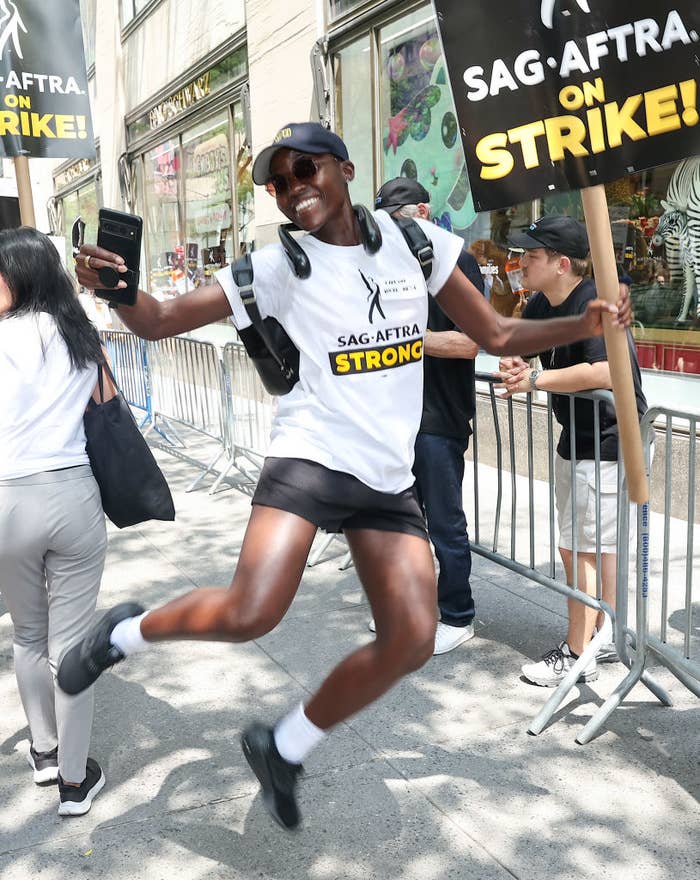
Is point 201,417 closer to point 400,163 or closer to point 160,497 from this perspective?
point 400,163

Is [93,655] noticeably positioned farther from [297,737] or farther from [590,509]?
[590,509]

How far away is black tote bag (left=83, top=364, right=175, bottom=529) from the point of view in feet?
10.4

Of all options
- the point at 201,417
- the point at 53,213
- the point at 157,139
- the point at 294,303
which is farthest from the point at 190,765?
the point at 53,213

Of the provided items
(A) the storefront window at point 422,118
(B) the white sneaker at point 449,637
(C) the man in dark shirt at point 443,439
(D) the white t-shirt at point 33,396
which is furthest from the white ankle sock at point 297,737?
(A) the storefront window at point 422,118

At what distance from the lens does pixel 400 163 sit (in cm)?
963

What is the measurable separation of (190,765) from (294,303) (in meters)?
1.82

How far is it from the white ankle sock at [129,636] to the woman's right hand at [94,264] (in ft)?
3.24

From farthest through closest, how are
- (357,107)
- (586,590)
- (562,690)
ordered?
(357,107) → (586,590) → (562,690)

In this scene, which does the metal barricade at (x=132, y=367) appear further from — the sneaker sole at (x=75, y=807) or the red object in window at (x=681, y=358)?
the sneaker sole at (x=75, y=807)

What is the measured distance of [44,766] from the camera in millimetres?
3402

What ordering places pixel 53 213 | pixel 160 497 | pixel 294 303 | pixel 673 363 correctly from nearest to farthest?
pixel 294 303 → pixel 160 497 → pixel 673 363 → pixel 53 213

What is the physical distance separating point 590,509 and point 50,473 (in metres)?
2.22

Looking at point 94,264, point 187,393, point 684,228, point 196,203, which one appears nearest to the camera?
point 94,264

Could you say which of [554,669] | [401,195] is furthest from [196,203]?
[554,669]
